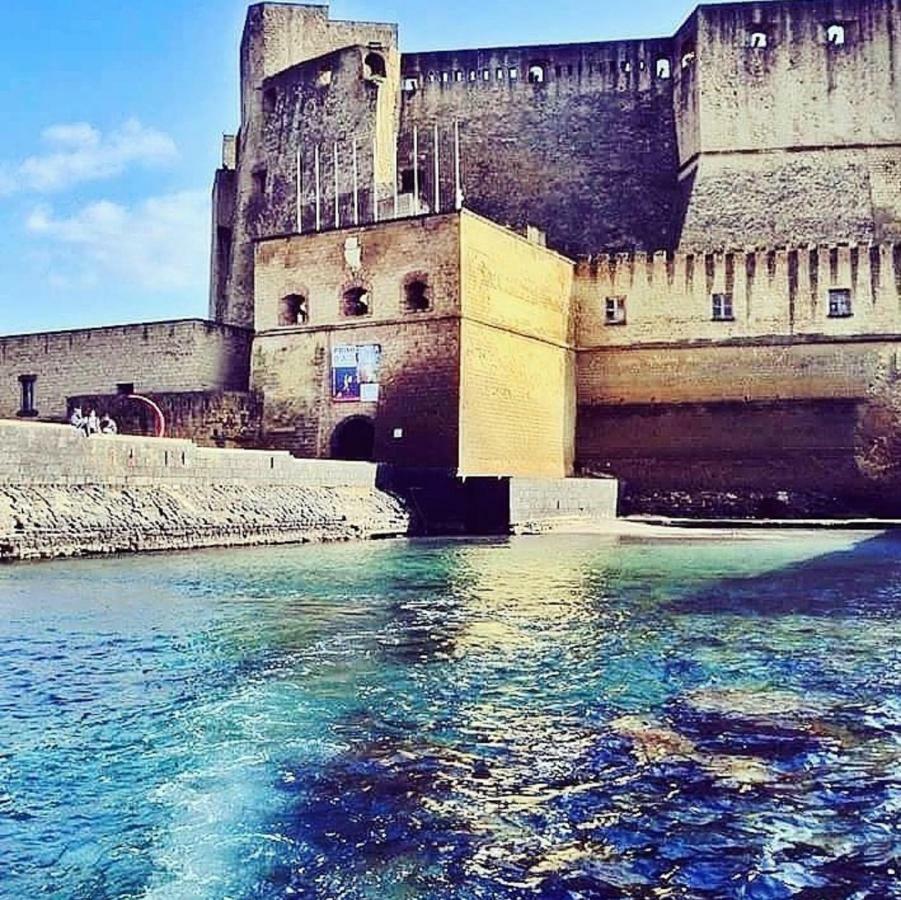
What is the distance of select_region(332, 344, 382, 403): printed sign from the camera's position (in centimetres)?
1888

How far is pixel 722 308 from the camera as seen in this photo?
21797mm

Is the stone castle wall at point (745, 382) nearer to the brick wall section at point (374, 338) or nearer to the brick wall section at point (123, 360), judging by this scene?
the brick wall section at point (374, 338)

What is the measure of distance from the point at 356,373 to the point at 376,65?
1059 centimetres

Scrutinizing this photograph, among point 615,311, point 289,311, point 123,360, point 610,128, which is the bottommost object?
point 123,360

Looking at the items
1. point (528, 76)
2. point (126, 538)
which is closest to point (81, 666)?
point (126, 538)

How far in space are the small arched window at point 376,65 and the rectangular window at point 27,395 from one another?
35.0 feet

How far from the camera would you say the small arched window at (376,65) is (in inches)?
1005

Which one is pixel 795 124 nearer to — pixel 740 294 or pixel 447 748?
pixel 740 294

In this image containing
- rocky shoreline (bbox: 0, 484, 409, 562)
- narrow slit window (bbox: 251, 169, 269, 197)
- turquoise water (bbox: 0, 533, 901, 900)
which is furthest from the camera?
narrow slit window (bbox: 251, 169, 269, 197)

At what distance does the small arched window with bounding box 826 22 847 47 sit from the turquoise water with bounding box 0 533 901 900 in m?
19.6

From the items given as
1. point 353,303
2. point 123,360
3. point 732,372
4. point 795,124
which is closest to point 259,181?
point 123,360

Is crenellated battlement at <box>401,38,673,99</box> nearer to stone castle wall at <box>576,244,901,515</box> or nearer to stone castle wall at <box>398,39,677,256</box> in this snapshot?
stone castle wall at <box>398,39,677,256</box>

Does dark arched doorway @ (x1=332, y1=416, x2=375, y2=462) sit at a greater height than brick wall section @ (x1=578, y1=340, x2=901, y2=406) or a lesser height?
lesser

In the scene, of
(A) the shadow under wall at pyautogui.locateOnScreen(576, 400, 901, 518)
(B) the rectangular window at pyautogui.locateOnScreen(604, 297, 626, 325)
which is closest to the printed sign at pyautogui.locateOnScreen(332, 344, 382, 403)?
(A) the shadow under wall at pyautogui.locateOnScreen(576, 400, 901, 518)
